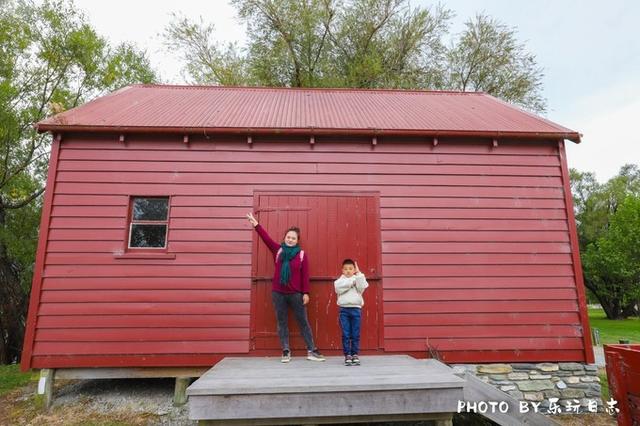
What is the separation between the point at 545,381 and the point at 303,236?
407 cm

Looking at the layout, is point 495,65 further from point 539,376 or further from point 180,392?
point 180,392

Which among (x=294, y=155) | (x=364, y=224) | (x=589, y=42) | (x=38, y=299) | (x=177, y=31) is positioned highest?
(x=177, y=31)

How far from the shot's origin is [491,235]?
532cm

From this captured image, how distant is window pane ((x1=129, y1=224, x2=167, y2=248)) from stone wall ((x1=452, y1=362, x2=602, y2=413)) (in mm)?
4694

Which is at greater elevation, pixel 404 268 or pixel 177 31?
pixel 177 31

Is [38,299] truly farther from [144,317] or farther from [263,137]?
[263,137]

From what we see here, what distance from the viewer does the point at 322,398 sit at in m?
3.23

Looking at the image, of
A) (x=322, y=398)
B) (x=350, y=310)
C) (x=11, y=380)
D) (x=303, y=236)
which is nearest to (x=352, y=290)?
(x=350, y=310)

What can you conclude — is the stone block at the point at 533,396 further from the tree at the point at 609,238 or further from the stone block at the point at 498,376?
the tree at the point at 609,238

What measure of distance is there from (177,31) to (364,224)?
1425 cm

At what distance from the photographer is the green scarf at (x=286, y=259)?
4.51 m

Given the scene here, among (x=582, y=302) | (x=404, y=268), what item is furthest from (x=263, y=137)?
(x=582, y=302)

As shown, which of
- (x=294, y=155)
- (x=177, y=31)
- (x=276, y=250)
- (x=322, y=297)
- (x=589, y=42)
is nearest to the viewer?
(x=276, y=250)

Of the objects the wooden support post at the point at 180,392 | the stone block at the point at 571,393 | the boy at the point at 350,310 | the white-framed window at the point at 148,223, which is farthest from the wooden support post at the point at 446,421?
the white-framed window at the point at 148,223
